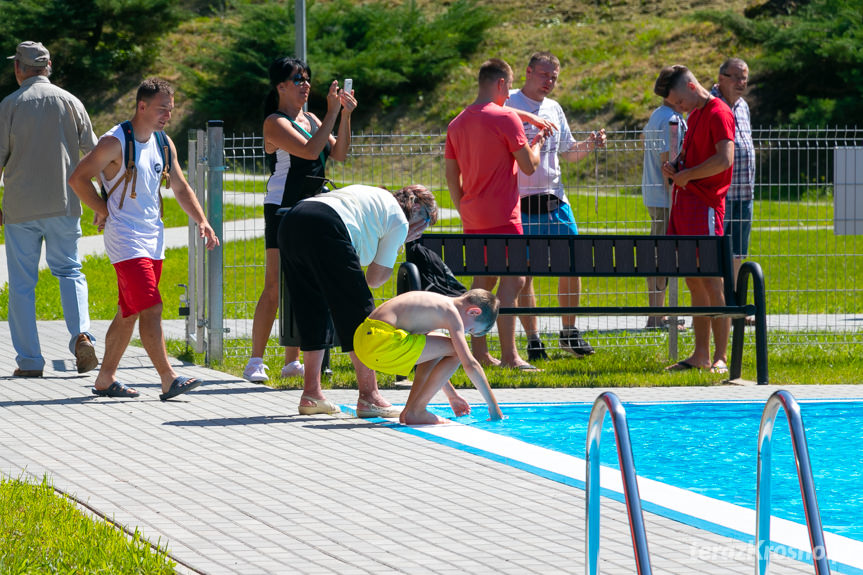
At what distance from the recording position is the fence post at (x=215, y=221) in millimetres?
9930

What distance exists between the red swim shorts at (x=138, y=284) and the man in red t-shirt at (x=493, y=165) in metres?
2.77

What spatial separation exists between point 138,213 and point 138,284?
439 millimetres

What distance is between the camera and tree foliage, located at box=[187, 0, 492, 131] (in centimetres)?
3606

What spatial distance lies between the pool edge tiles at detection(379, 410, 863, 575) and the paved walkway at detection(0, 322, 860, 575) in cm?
11

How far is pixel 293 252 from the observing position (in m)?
7.49

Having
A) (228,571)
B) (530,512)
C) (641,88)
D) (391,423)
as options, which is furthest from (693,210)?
(641,88)

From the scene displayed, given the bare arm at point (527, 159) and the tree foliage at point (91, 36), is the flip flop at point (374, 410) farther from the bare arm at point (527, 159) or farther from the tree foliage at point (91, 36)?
the tree foliage at point (91, 36)

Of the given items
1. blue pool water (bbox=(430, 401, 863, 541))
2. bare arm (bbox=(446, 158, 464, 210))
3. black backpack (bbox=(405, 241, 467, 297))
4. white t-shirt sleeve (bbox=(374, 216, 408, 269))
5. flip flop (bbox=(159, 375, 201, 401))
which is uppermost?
bare arm (bbox=(446, 158, 464, 210))

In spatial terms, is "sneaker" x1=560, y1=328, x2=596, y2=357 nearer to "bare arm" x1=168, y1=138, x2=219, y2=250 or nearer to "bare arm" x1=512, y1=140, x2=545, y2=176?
"bare arm" x1=512, y1=140, x2=545, y2=176

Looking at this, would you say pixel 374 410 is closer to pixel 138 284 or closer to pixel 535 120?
pixel 138 284

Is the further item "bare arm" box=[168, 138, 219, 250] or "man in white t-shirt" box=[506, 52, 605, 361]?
"man in white t-shirt" box=[506, 52, 605, 361]

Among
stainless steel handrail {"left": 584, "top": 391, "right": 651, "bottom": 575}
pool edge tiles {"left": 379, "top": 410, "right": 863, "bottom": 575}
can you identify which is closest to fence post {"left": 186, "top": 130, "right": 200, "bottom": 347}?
pool edge tiles {"left": 379, "top": 410, "right": 863, "bottom": 575}

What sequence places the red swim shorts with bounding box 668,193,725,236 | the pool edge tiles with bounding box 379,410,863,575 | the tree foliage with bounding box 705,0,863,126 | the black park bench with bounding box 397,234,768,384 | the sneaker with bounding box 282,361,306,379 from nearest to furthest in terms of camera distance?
1. the pool edge tiles with bounding box 379,410,863,575
2. the sneaker with bounding box 282,361,306,379
3. the black park bench with bounding box 397,234,768,384
4. the red swim shorts with bounding box 668,193,725,236
5. the tree foliage with bounding box 705,0,863,126

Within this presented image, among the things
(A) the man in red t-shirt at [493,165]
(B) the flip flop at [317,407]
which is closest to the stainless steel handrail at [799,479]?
(B) the flip flop at [317,407]
